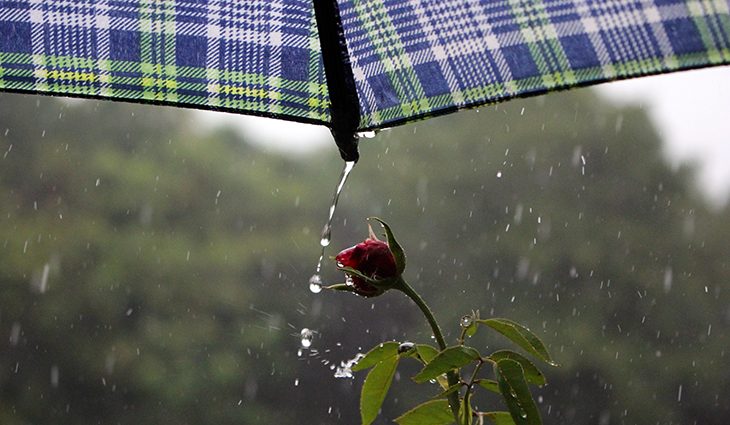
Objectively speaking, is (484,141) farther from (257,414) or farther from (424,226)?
(257,414)

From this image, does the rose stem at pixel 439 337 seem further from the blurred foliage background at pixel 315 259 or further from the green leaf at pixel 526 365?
the blurred foliage background at pixel 315 259

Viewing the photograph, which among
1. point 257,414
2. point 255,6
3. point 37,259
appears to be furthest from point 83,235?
point 255,6

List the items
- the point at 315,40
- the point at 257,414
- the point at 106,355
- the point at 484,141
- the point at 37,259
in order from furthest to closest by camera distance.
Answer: the point at 484,141 → the point at 37,259 → the point at 106,355 → the point at 257,414 → the point at 315,40

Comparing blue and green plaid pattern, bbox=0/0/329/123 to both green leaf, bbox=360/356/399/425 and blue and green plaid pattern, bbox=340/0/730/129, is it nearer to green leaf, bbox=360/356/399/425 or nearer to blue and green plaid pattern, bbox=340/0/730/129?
blue and green plaid pattern, bbox=340/0/730/129

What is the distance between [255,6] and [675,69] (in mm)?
266

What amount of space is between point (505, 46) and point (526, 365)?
8.1 inches

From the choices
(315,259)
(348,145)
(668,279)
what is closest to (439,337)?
(348,145)

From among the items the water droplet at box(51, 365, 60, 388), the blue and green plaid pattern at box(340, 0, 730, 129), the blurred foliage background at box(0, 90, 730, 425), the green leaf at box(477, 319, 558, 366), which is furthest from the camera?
the water droplet at box(51, 365, 60, 388)

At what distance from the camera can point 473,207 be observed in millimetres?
4082

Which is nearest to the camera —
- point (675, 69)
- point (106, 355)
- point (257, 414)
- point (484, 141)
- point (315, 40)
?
point (675, 69)

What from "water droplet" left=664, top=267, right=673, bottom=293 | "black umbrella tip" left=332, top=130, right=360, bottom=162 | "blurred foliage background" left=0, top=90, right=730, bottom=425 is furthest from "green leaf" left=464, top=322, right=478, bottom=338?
"water droplet" left=664, top=267, right=673, bottom=293

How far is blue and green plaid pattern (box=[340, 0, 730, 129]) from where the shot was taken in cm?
43

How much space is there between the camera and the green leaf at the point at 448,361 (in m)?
0.49

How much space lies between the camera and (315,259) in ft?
13.1
